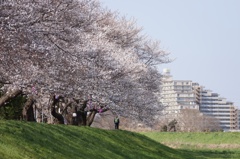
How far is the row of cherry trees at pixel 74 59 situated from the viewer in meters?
19.5

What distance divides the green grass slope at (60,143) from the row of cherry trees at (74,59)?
91.2 inches

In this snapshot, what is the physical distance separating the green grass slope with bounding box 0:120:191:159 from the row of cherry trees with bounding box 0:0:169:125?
2317 millimetres

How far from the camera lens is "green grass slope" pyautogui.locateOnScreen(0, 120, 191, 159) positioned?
55.0 ft

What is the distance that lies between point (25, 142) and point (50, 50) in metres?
5.60

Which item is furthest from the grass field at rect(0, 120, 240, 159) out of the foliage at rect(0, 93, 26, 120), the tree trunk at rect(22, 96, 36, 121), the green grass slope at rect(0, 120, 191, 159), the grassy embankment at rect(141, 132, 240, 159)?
the grassy embankment at rect(141, 132, 240, 159)

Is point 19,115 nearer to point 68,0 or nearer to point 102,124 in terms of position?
point 68,0

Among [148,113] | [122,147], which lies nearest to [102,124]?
[148,113]

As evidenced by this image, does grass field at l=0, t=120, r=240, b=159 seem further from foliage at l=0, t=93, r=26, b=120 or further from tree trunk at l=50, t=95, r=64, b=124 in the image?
foliage at l=0, t=93, r=26, b=120

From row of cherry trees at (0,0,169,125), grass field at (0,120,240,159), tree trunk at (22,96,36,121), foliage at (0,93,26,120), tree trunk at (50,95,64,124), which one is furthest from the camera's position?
foliage at (0,93,26,120)

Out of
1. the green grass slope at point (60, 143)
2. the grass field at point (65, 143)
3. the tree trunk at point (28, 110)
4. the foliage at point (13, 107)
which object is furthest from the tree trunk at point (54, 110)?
the green grass slope at point (60, 143)

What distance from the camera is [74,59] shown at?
26.5m

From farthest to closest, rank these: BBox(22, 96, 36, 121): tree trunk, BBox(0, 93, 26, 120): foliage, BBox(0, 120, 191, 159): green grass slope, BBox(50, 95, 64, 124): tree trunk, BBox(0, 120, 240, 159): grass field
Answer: BBox(0, 93, 26, 120): foliage, BBox(50, 95, 64, 124): tree trunk, BBox(22, 96, 36, 121): tree trunk, BBox(0, 120, 240, 159): grass field, BBox(0, 120, 191, 159): green grass slope

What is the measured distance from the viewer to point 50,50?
22.5 m

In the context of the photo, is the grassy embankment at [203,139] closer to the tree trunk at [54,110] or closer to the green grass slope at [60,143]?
the tree trunk at [54,110]
